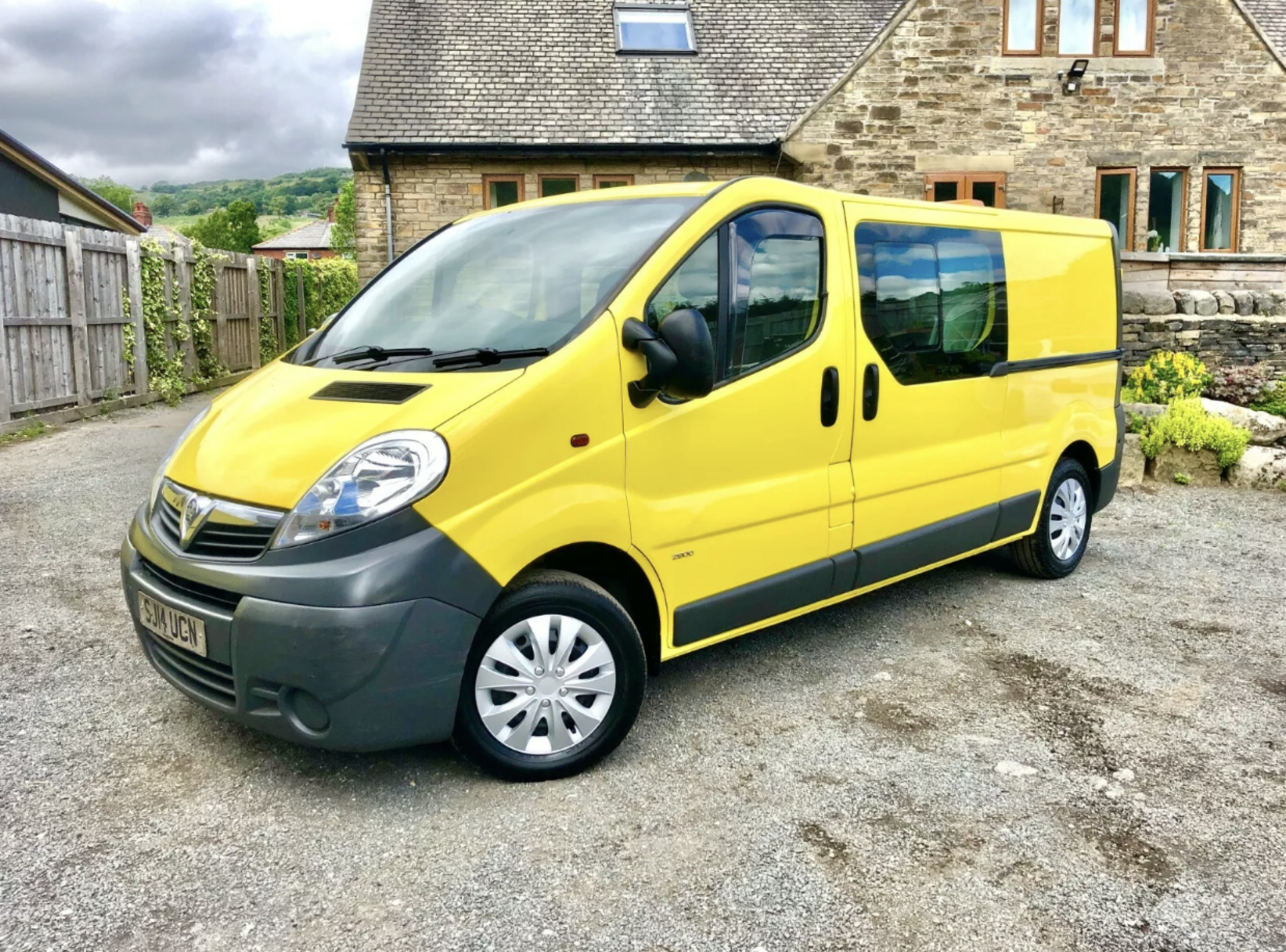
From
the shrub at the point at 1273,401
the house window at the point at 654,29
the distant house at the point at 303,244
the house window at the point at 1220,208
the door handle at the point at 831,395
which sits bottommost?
the shrub at the point at 1273,401

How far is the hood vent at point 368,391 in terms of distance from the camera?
3201 mm

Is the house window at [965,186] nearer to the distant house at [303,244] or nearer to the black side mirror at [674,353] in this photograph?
the black side mirror at [674,353]

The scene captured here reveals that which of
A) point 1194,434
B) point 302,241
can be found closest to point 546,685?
point 1194,434

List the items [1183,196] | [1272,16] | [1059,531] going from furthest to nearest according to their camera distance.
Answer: [1272,16], [1183,196], [1059,531]

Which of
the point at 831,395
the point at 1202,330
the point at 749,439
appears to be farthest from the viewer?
the point at 1202,330

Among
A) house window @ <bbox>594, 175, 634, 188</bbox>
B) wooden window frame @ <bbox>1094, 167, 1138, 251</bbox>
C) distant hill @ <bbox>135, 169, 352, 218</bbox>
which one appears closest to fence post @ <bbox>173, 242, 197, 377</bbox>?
house window @ <bbox>594, 175, 634, 188</bbox>

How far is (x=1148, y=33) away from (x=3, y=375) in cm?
1811

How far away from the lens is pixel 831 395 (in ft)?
13.3

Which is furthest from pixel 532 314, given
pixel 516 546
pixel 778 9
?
pixel 778 9

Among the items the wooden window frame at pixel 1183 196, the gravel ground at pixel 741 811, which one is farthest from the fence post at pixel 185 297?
the wooden window frame at pixel 1183 196

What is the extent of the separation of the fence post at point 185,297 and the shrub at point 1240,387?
12.7 m

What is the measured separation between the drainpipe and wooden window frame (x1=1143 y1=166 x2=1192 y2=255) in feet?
43.2

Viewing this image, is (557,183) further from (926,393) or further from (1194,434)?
(926,393)

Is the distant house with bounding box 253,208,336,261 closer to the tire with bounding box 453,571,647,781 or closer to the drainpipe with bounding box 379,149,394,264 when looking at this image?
the drainpipe with bounding box 379,149,394,264
